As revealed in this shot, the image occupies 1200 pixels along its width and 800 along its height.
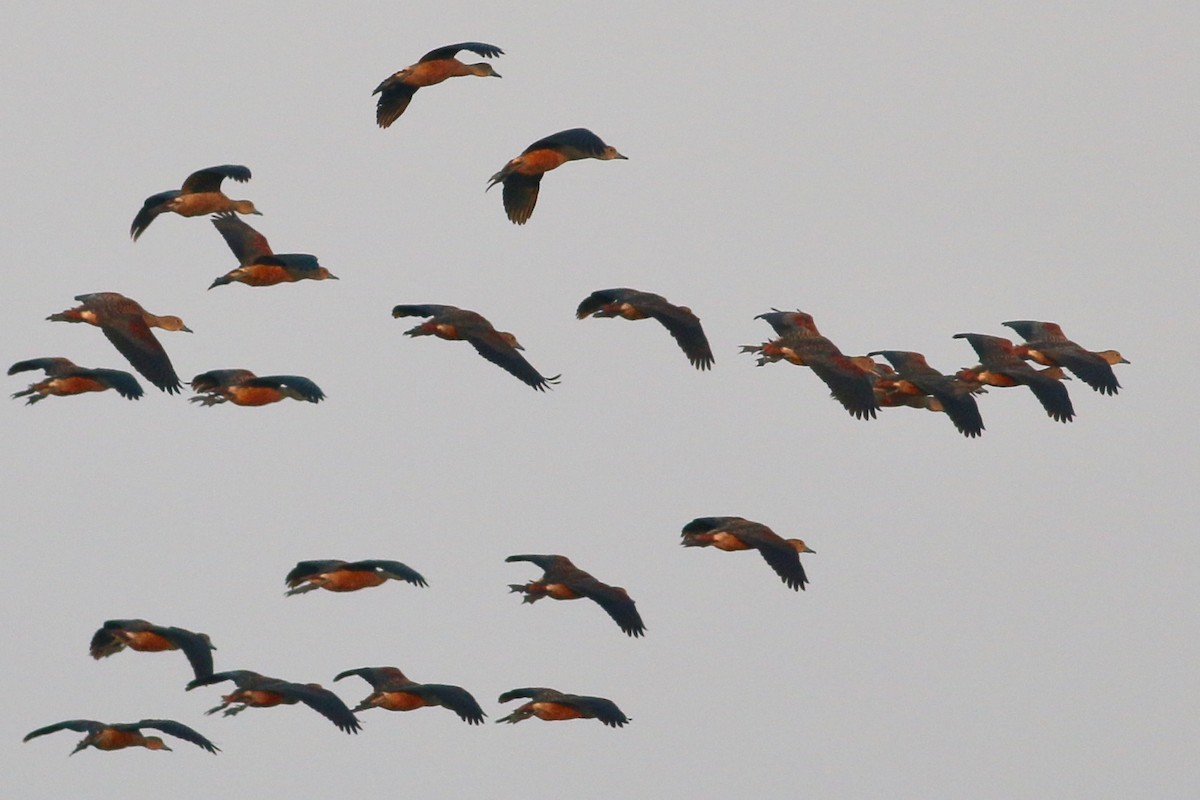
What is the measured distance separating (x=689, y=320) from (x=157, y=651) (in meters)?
7.38

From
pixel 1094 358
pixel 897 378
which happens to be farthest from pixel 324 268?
pixel 1094 358

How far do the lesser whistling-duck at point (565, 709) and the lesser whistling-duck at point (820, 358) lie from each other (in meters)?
4.29

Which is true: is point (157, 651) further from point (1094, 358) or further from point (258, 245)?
point (1094, 358)

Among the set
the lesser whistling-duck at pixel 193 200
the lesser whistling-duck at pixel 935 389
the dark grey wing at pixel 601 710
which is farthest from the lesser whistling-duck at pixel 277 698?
the lesser whistling-duck at pixel 935 389

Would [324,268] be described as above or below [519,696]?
above

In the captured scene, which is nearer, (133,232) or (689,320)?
(133,232)

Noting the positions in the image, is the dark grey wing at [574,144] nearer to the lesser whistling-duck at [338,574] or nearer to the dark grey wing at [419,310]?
the dark grey wing at [419,310]

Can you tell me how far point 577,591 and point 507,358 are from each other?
2.85 metres

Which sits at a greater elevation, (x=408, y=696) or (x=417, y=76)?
(x=417, y=76)

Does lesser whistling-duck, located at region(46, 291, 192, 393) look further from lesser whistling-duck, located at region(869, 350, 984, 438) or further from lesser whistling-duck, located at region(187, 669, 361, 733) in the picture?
lesser whistling-duck, located at region(869, 350, 984, 438)

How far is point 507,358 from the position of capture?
95.2 feet

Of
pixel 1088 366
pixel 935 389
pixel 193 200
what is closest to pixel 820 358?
pixel 935 389

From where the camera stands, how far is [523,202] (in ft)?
95.7

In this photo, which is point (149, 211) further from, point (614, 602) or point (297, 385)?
point (614, 602)
